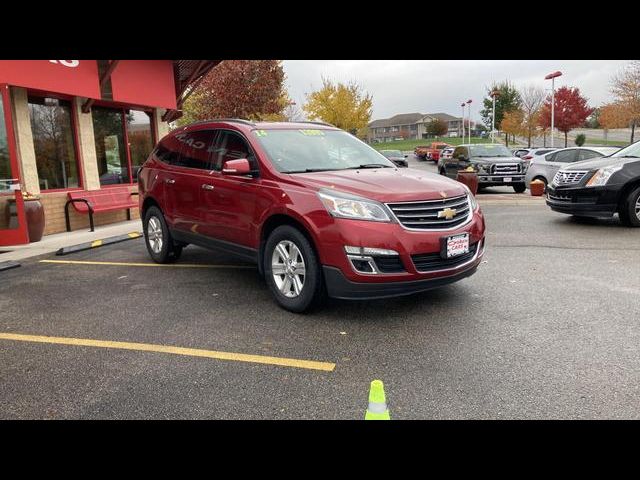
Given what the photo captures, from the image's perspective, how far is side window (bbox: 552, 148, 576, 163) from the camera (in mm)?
15336

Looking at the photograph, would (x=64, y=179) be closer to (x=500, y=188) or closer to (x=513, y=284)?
(x=513, y=284)

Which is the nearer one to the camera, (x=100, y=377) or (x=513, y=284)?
(x=100, y=377)

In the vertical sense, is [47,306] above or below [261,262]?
below

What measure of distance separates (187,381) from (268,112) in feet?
74.7

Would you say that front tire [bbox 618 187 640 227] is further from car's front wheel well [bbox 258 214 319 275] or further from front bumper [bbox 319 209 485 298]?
car's front wheel well [bbox 258 214 319 275]

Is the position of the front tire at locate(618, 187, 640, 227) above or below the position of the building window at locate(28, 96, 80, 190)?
below

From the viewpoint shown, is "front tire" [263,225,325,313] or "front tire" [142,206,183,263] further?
"front tire" [142,206,183,263]

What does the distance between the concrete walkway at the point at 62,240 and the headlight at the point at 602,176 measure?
349 inches

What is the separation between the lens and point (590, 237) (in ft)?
26.9

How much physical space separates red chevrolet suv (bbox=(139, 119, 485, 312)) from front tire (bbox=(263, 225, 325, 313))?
10 mm

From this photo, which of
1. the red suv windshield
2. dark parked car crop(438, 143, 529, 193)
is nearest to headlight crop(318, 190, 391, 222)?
the red suv windshield
